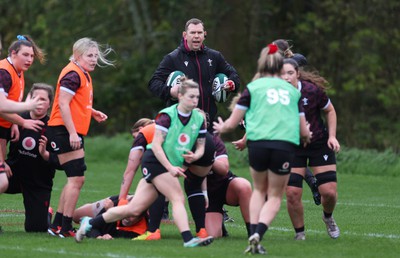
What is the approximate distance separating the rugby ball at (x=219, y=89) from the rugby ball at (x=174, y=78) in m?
0.40

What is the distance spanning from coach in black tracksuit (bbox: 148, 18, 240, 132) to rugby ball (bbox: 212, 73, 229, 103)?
0.08 metres

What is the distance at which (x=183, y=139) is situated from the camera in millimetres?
9094

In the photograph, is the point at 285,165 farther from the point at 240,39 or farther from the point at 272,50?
the point at 240,39

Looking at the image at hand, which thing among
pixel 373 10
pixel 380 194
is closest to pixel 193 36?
pixel 380 194

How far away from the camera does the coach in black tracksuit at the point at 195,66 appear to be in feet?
36.0

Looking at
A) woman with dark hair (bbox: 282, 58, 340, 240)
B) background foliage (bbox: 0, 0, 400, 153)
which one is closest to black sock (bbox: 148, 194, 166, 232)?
woman with dark hair (bbox: 282, 58, 340, 240)

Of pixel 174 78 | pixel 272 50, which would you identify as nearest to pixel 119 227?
pixel 174 78

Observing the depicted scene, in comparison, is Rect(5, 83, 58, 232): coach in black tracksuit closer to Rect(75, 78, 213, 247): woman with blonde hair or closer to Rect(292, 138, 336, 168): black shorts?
Rect(75, 78, 213, 247): woman with blonde hair

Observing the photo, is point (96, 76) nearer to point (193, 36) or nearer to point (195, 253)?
point (193, 36)

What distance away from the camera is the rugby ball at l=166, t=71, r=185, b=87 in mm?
10672

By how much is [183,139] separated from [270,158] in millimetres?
889

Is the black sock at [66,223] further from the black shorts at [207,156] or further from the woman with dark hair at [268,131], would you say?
the woman with dark hair at [268,131]

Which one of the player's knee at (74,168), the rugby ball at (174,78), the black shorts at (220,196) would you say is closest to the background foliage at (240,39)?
the rugby ball at (174,78)

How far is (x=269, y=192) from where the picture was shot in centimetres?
882
